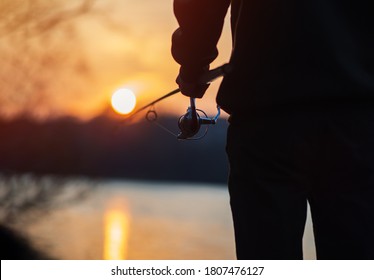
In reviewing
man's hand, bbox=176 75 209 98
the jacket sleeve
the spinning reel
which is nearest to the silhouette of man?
the jacket sleeve

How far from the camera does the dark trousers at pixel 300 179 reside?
47.1 inches

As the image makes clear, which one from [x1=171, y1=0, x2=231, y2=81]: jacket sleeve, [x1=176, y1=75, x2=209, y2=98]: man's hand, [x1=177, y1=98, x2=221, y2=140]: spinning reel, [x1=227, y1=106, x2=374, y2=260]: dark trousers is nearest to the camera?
[x1=227, y1=106, x2=374, y2=260]: dark trousers

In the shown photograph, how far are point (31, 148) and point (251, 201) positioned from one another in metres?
7.04

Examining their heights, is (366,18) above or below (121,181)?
below

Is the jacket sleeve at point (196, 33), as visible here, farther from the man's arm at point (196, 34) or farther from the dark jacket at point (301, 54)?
the dark jacket at point (301, 54)

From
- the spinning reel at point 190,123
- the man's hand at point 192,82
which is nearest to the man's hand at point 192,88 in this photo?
the man's hand at point 192,82

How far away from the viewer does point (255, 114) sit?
123 centimetres

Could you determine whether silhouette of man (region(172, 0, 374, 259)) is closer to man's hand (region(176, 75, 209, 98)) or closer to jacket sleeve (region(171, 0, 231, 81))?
jacket sleeve (region(171, 0, 231, 81))

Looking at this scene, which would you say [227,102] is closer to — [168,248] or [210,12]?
[210,12]

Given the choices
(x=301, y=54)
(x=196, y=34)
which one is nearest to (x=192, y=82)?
(x=196, y=34)

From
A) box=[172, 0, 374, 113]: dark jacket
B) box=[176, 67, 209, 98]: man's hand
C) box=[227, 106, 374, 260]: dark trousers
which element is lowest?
box=[227, 106, 374, 260]: dark trousers

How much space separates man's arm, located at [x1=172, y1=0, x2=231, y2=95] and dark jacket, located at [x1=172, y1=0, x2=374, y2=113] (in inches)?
6.1

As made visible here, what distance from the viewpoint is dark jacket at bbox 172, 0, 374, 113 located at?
120 cm
